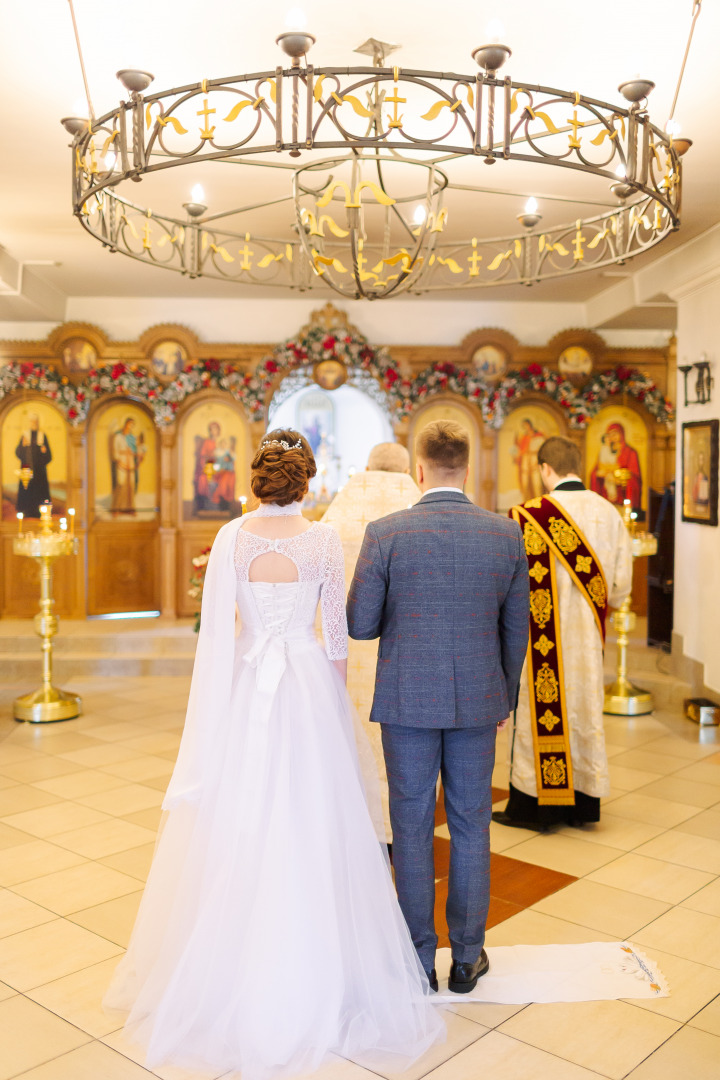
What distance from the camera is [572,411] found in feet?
32.9

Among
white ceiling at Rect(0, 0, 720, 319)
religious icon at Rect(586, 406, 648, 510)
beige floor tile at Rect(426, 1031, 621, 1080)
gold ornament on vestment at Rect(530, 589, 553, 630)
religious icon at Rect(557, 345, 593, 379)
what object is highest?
white ceiling at Rect(0, 0, 720, 319)

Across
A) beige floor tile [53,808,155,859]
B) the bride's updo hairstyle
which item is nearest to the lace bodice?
the bride's updo hairstyle

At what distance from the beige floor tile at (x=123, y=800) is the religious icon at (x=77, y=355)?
5472 mm

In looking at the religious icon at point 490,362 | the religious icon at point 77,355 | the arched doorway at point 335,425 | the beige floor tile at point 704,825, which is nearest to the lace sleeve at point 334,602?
the beige floor tile at point 704,825

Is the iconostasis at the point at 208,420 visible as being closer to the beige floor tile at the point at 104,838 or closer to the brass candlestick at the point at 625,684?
the brass candlestick at the point at 625,684

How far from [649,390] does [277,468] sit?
7769 mm

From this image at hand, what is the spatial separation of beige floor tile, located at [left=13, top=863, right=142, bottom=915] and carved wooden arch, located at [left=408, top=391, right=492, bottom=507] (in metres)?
6.38

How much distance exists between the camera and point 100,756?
6.33 metres

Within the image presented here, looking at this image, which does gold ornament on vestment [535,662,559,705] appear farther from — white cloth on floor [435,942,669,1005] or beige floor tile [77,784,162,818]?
beige floor tile [77,784,162,818]

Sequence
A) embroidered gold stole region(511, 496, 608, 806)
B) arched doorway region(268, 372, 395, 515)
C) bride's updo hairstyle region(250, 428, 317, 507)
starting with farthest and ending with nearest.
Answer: arched doorway region(268, 372, 395, 515)
embroidered gold stole region(511, 496, 608, 806)
bride's updo hairstyle region(250, 428, 317, 507)

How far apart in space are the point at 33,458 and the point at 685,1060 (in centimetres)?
883

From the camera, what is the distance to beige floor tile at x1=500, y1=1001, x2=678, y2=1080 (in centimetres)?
293

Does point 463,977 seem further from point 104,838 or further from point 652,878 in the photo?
point 104,838

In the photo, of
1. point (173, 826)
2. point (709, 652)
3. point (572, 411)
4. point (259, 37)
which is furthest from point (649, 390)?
point (173, 826)
